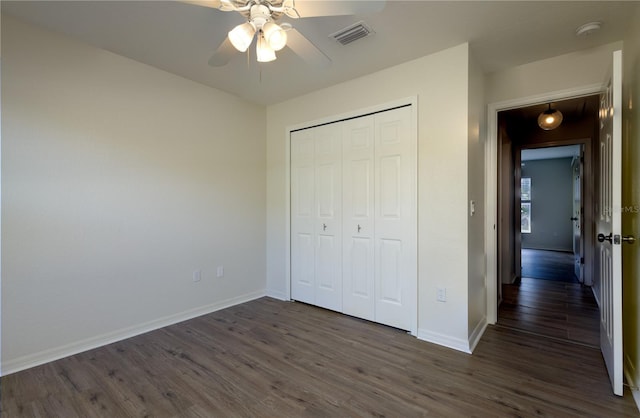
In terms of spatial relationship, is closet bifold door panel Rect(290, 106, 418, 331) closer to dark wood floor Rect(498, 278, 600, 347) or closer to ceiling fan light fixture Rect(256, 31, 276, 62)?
dark wood floor Rect(498, 278, 600, 347)

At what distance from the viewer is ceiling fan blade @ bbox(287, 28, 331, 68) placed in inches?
67.3

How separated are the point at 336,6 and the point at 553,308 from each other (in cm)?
388

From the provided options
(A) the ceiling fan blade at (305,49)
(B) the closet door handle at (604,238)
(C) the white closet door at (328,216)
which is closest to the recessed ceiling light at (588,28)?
(B) the closet door handle at (604,238)

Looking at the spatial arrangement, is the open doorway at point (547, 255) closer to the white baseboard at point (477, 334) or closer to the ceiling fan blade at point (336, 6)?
the white baseboard at point (477, 334)

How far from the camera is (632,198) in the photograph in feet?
6.70

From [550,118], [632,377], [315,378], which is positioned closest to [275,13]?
[315,378]

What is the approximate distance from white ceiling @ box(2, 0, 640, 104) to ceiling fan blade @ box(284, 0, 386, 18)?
609 mm

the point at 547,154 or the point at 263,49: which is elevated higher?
the point at 547,154

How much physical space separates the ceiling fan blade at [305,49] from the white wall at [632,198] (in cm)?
202

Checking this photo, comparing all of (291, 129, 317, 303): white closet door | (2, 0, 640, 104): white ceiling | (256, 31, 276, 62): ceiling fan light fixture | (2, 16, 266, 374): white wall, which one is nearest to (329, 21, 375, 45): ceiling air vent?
(2, 0, 640, 104): white ceiling

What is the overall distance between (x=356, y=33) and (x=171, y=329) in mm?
3114

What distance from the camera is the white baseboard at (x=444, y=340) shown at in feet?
8.11

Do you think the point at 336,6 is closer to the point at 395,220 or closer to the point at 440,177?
the point at 440,177

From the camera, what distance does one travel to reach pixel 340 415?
5.67 ft
